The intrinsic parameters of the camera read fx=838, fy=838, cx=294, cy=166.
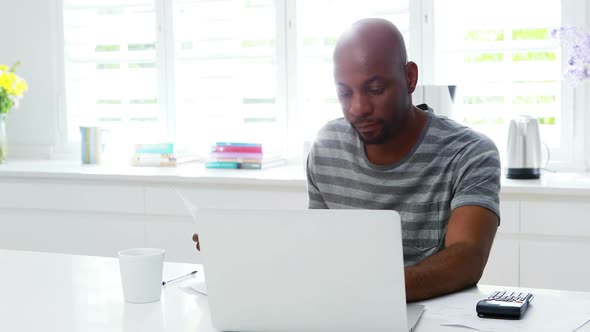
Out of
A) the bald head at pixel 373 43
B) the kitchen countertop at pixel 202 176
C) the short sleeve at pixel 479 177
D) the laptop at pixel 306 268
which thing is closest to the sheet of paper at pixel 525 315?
the laptop at pixel 306 268

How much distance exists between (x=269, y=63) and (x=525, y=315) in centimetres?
252

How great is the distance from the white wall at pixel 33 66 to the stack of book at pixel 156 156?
0.63m

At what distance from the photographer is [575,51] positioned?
9.71 ft

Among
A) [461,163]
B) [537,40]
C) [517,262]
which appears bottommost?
[517,262]

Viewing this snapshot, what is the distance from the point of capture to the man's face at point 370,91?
171cm

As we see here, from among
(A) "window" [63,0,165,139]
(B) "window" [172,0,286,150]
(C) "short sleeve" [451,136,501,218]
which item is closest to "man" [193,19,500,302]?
(C) "short sleeve" [451,136,501,218]

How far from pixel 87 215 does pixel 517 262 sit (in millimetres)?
1748

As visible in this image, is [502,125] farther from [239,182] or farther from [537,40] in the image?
[239,182]

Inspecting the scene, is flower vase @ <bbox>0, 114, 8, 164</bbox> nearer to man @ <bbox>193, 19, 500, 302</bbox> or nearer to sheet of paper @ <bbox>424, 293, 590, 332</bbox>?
man @ <bbox>193, 19, 500, 302</bbox>

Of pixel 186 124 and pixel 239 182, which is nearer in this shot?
pixel 239 182

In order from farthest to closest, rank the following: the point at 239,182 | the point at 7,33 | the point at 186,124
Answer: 1. the point at 7,33
2. the point at 186,124
3. the point at 239,182

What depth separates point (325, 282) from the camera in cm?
119

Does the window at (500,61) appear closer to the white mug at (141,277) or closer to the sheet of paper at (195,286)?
the sheet of paper at (195,286)

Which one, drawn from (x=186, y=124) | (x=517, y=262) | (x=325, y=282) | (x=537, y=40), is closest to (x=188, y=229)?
(x=186, y=124)
